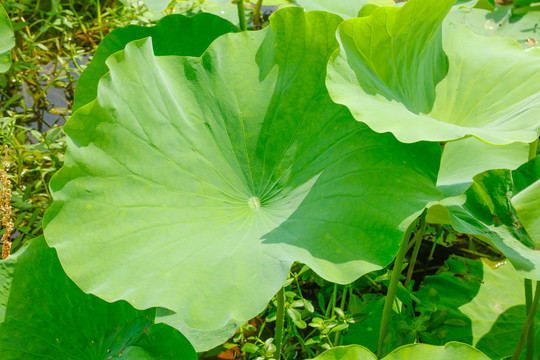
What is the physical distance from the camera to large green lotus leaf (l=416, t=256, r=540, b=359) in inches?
60.0

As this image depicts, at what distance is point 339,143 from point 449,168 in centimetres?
35

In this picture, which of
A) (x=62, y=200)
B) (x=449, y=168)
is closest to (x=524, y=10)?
(x=449, y=168)

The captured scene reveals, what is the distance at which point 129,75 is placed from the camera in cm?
126

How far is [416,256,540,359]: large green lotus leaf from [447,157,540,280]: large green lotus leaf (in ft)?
0.95

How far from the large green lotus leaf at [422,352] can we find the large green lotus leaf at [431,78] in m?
0.38

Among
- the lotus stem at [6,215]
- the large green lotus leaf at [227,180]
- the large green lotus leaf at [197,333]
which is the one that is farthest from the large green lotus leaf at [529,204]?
the lotus stem at [6,215]

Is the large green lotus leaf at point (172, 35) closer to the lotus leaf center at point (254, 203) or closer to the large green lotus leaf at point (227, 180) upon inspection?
the large green lotus leaf at point (227, 180)

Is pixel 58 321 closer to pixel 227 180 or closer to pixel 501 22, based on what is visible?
pixel 227 180

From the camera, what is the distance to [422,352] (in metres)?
1.01

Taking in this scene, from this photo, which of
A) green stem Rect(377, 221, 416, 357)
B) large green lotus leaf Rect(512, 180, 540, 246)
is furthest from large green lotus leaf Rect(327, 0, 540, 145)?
green stem Rect(377, 221, 416, 357)

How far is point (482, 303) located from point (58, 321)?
117 cm

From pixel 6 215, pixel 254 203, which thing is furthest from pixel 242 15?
pixel 6 215

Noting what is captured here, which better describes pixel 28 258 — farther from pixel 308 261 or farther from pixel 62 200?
pixel 308 261

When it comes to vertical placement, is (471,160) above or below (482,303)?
above
